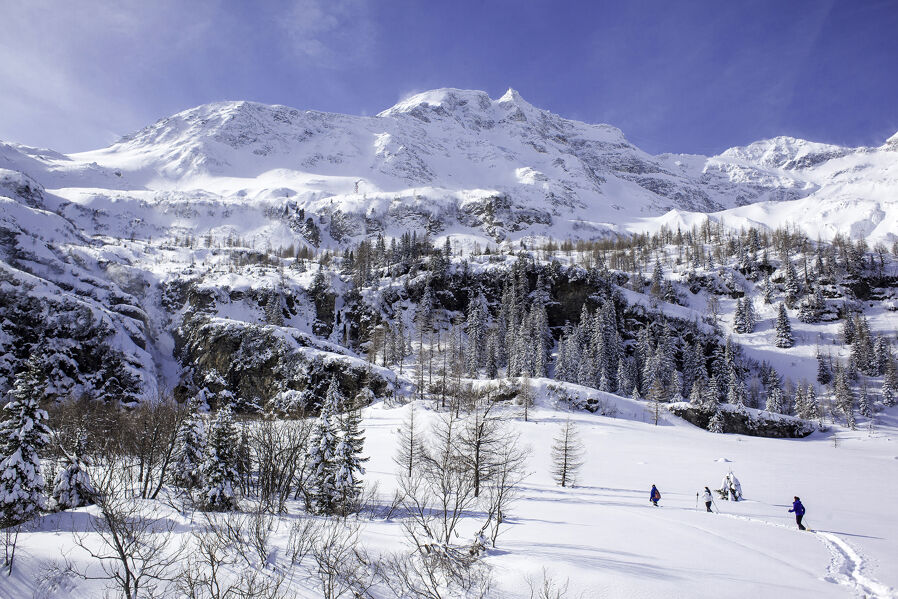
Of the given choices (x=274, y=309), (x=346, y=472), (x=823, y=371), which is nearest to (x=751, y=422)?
(x=823, y=371)

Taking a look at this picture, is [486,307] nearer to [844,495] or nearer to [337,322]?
[337,322]

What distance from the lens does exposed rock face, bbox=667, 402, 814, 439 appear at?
6272 centimetres

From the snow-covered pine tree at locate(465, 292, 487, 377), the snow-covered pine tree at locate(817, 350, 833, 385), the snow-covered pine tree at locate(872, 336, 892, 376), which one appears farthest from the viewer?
the snow-covered pine tree at locate(817, 350, 833, 385)

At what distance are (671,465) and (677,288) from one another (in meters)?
110

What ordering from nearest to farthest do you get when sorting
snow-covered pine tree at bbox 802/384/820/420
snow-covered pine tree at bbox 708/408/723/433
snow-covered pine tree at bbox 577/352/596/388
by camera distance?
snow-covered pine tree at bbox 708/408/723/433
snow-covered pine tree at bbox 577/352/596/388
snow-covered pine tree at bbox 802/384/820/420

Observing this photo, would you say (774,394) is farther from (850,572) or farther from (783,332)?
(850,572)

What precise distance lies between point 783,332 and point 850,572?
123659 mm

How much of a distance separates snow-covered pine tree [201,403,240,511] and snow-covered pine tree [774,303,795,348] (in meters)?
131

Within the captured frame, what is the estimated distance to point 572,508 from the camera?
72.5 ft

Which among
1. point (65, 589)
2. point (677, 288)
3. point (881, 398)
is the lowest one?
point (65, 589)

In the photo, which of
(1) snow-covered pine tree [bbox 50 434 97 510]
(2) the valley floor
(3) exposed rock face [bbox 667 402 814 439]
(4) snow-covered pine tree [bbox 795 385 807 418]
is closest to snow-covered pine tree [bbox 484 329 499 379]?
(3) exposed rock face [bbox 667 402 814 439]

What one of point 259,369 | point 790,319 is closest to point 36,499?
point 259,369

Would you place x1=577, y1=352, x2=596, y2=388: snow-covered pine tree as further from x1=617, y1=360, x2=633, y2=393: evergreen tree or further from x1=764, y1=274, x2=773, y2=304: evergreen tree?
x1=764, y1=274, x2=773, y2=304: evergreen tree

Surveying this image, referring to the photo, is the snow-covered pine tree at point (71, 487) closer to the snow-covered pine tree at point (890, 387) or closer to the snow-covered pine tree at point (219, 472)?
the snow-covered pine tree at point (219, 472)
